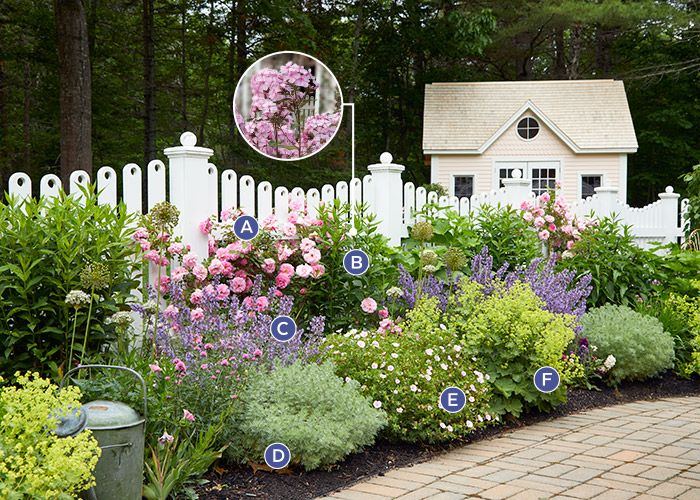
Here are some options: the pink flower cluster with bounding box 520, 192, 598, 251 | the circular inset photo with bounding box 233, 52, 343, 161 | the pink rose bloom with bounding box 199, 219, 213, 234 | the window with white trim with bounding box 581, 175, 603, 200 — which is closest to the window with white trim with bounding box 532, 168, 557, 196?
the window with white trim with bounding box 581, 175, 603, 200

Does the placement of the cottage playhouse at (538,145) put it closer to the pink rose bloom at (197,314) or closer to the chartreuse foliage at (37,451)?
the pink rose bloom at (197,314)

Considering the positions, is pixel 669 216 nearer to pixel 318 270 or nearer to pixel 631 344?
pixel 631 344

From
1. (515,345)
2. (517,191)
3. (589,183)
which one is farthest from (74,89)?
(589,183)

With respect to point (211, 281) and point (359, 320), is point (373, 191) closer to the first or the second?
point (359, 320)

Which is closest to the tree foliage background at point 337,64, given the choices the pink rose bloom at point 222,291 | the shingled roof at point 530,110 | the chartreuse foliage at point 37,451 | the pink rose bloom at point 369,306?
the shingled roof at point 530,110

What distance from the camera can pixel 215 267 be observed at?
18.3 ft

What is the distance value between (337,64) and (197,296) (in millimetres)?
15681

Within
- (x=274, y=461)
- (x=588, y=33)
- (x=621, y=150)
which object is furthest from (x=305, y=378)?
(x=588, y=33)

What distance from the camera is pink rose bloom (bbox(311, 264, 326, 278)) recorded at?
5797 mm

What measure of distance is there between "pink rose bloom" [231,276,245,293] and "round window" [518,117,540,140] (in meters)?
14.8

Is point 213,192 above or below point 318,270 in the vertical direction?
above

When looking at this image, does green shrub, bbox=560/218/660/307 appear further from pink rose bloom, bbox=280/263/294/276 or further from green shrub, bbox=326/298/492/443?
pink rose bloom, bbox=280/263/294/276

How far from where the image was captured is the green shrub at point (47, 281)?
4.14m

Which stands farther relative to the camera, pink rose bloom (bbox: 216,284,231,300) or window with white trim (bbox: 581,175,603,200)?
window with white trim (bbox: 581,175,603,200)
